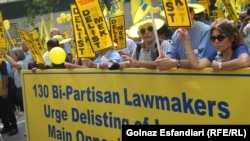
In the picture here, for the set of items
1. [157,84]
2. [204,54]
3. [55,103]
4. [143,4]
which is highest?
[143,4]

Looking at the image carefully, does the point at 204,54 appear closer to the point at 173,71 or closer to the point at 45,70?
the point at 173,71

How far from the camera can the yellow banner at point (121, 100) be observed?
3.19 meters

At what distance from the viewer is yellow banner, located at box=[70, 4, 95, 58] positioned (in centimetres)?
500

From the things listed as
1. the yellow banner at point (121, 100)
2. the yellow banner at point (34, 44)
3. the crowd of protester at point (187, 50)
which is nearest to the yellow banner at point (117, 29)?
the crowd of protester at point (187, 50)

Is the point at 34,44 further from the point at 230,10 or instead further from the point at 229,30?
the point at 229,30

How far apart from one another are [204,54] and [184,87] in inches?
19.4

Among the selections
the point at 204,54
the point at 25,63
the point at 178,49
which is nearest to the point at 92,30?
the point at 178,49

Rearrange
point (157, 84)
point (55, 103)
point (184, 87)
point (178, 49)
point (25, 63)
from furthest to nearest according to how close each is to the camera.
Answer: point (25, 63) < point (55, 103) < point (178, 49) < point (157, 84) < point (184, 87)

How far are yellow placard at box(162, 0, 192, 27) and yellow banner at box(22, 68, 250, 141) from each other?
41cm

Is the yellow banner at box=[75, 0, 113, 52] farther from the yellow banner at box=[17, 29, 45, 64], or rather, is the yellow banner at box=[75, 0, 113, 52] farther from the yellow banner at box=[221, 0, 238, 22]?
the yellow banner at box=[221, 0, 238, 22]

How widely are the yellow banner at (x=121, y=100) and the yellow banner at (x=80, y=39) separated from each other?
28cm

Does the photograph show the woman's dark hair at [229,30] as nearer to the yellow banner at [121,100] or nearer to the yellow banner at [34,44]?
the yellow banner at [121,100]

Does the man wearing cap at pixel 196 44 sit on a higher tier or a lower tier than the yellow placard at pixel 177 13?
lower

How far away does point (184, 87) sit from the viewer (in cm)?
348
